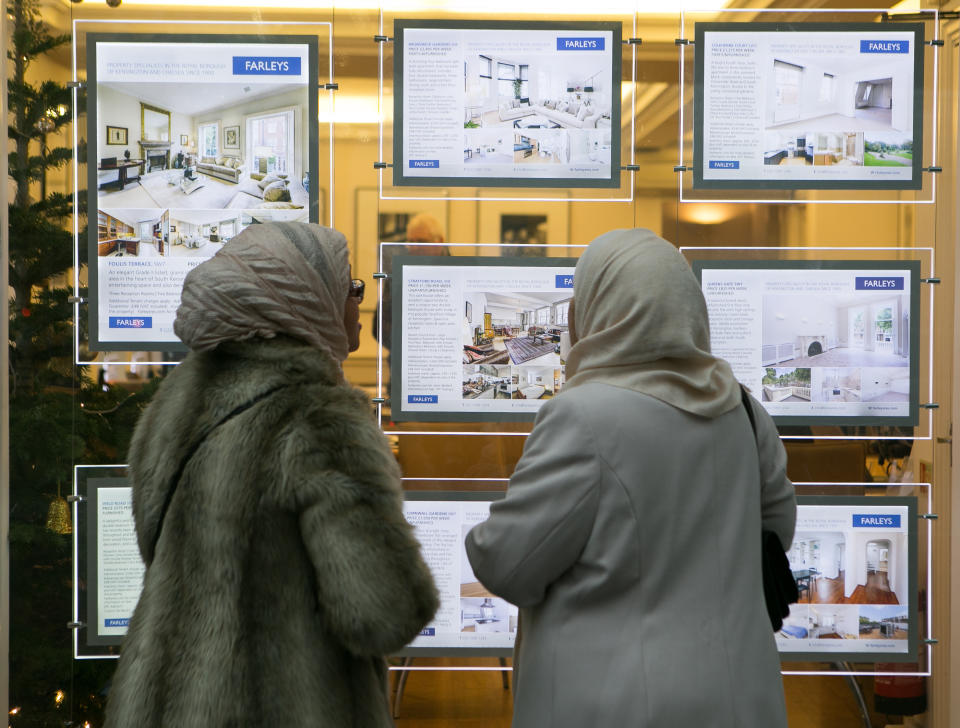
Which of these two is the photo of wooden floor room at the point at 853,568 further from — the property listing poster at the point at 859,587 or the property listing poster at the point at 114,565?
the property listing poster at the point at 114,565

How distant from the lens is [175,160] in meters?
3.41

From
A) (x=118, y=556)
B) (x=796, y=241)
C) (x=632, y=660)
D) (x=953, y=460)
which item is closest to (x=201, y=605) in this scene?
(x=632, y=660)

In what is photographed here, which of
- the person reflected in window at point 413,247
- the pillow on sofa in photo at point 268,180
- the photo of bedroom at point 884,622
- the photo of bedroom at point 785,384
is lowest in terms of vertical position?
the photo of bedroom at point 884,622

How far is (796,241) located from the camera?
3.46 metres

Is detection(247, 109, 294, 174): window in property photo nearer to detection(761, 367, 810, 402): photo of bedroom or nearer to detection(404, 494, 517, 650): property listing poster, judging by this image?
detection(404, 494, 517, 650): property listing poster

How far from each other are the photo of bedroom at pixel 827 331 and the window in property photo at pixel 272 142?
5.77 feet

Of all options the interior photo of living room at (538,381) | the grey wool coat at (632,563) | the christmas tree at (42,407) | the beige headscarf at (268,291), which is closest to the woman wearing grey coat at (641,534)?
the grey wool coat at (632,563)

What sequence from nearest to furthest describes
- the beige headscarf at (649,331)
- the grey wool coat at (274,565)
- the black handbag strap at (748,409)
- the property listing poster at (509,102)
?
the grey wool coat at (274,565) → the beige headscarf at (649,331) → the black handbag strap at (748,409) → the property listing poster at (509,102)

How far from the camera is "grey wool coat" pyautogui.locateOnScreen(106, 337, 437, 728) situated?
187 centimetres

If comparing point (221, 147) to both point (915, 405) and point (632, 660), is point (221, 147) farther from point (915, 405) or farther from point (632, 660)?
point (915, 405)

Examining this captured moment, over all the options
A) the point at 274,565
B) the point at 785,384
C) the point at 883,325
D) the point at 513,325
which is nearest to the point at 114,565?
the point at 513,325

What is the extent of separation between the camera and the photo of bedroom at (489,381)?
3.41 metres

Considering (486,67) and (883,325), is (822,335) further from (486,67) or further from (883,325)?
(486,67)

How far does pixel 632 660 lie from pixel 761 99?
2.22m
